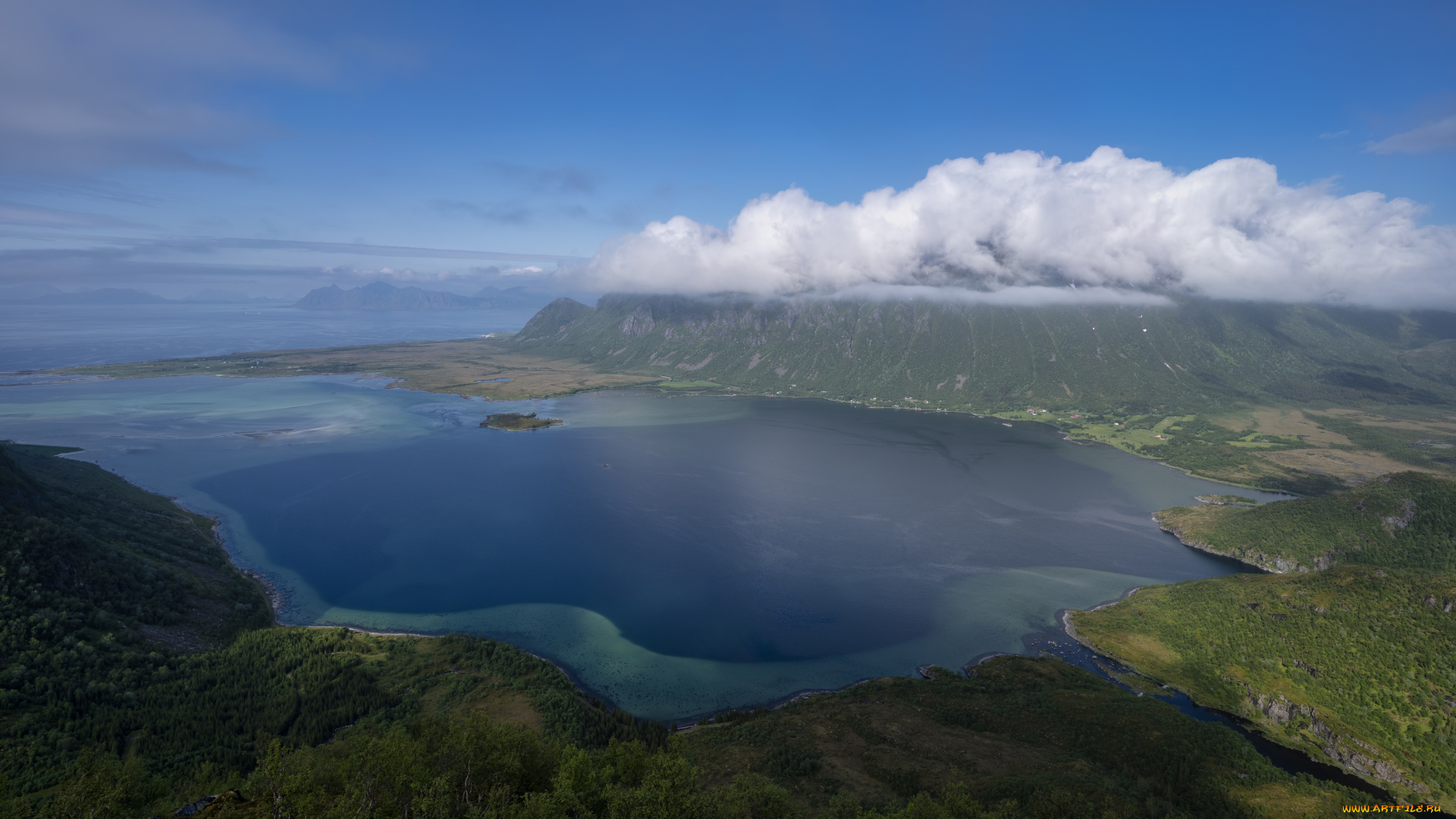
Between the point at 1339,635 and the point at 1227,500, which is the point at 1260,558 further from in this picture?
the point at 1227,500

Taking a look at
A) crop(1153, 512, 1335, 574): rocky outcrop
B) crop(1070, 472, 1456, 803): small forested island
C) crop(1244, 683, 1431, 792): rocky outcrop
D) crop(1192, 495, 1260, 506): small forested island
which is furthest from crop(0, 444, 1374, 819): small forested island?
crop(1192, 495, 1260, 506): small forested island

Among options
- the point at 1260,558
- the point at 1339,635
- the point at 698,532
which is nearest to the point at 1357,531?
the point at 1260,558

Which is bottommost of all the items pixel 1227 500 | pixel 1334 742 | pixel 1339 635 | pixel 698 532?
pixel 1334 742

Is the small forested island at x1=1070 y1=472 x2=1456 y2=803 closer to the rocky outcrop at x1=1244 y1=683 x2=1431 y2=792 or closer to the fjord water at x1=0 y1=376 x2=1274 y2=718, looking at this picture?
the rocky outcrop at x1=1244 y1=683 x2=1431 y2=792

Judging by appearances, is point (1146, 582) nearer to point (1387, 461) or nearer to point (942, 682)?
point (942, 682)

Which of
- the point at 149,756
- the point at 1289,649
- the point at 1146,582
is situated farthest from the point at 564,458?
the point at 1289,649

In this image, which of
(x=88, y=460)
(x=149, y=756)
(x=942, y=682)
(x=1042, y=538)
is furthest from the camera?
(x=88, y=460)

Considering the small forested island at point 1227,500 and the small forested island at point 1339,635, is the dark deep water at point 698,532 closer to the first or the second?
the small forested island at point 1227,500
